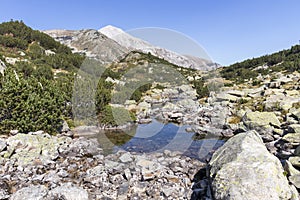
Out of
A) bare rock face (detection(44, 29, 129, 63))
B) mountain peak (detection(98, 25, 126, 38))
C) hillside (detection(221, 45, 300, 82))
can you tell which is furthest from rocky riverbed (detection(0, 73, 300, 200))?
mountain peak (detection(98, 25, 126, 38))

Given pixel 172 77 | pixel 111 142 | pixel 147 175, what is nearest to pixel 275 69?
pixel 172 77

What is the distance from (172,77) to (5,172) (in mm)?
52665

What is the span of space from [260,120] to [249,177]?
10269 millimetres

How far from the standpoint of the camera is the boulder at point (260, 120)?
14.6 m

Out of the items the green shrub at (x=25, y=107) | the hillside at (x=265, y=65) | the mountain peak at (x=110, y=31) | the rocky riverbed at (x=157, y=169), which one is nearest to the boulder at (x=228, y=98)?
the rocky riverbed at (x=157, y=169)

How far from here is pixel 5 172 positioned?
9359 mm

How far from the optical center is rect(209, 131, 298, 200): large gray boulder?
5551mm

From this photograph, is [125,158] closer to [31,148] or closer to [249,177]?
[31,148]

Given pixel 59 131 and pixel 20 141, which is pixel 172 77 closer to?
pixel 59 131

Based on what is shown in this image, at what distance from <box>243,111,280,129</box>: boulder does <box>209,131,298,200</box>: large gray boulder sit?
27.1 ft

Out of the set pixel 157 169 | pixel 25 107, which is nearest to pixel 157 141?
pixel 157 169

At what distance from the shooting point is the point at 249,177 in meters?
5.84

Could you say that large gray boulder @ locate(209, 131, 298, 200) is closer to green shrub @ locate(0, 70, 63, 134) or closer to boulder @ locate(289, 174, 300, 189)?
boulder @ locate(289, 174, 300, 189)

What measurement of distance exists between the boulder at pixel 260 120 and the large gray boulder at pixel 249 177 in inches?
325
